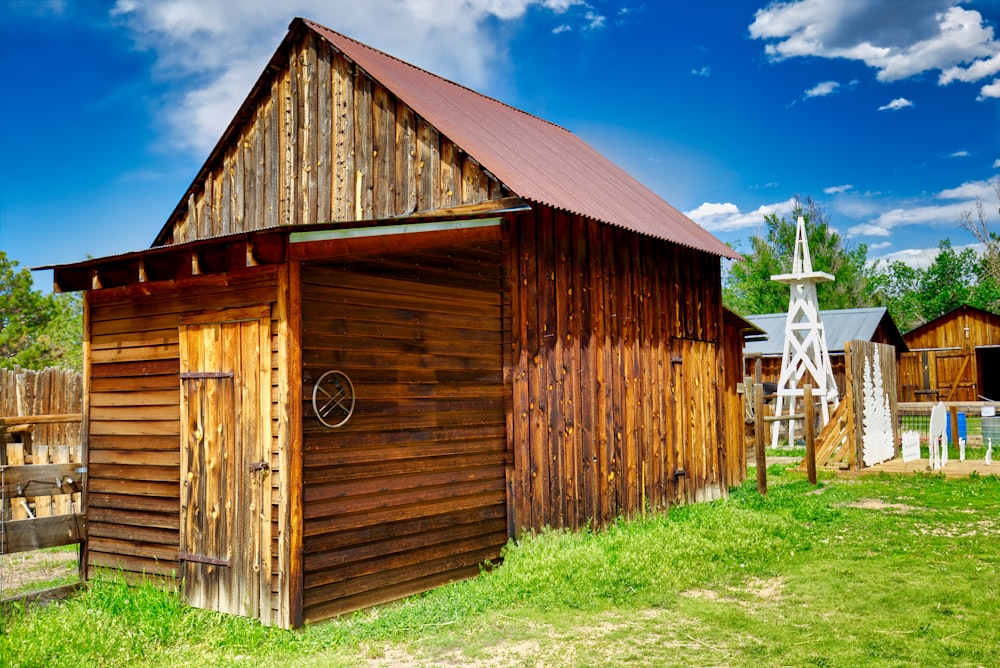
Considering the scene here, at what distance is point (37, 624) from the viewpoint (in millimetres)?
7164

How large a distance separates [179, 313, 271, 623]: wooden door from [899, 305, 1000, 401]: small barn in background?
33017 millimetres

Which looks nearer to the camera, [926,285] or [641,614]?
[641,614]

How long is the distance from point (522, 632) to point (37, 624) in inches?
161

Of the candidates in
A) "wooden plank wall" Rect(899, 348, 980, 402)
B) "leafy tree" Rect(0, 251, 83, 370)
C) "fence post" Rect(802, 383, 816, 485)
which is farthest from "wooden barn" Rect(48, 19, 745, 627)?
"wooden plank wall" Rect(899, 348, 980, 402)

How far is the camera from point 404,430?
337 inches

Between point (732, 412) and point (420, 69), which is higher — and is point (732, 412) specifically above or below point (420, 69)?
below

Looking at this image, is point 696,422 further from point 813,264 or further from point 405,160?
point 813,264

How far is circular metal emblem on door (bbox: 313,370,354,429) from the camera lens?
7.68 m

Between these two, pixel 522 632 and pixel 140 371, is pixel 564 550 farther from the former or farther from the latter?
pixel 140 371

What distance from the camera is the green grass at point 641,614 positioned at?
256 inches

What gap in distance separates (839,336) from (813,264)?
68.8 feet

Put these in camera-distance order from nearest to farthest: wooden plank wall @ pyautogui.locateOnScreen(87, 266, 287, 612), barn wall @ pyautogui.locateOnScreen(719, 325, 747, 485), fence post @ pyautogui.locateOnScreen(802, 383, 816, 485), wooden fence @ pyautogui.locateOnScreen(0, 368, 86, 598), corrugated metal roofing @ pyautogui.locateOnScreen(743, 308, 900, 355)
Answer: wooden fence @ pyautogui.locateOnScreen(0, 368, 86, 598) < wooden plank wall @ pyautogui.locateOnScreen(87, 266, 287, 612) < barn wall @ pyautogui.locateOnScreen(719, 325, 747, 485) < fence post @ pyautogui.locateOnScreen(802, 383, 816, 485) < corrugated metal roofing @ pyautogui.locateOnScreen(743, 308, 900, 355)

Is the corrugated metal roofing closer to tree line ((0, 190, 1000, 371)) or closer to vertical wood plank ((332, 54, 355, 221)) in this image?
tree line ((0, 190, 1000, 371))

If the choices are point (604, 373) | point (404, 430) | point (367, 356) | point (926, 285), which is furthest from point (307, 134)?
point (926, 285)
